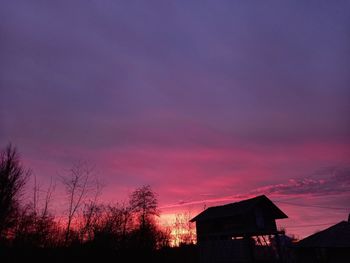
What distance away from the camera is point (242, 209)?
112 ft

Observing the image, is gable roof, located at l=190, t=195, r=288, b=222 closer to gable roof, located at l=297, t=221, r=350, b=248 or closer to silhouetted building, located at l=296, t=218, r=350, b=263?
gable roof, located at l=297, t=221, r=350, b=248

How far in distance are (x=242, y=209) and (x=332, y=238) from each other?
10064mm

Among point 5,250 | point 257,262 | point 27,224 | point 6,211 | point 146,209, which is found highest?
point 146,209

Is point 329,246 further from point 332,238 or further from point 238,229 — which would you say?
point 238,229

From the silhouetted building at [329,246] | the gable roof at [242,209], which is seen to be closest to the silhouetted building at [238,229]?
the gable roof at [242,209]

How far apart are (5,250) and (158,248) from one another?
14.7 meters

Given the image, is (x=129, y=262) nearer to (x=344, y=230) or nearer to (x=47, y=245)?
(x=47, y=245)

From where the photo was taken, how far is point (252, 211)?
1363 inches

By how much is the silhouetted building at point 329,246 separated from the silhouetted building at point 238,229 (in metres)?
3.44

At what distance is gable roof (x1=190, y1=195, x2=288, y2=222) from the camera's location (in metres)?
34.3

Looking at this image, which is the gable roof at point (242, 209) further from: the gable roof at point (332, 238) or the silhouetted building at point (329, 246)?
the silhouetted building at point (329, 246)

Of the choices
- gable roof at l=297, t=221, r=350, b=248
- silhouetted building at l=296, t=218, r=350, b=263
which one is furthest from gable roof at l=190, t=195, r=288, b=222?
silhouetted building at l=296, t=218, r=350, b=263

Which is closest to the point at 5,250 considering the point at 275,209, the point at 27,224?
the point at 27,224

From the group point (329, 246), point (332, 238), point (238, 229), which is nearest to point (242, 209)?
point (238, 229)
